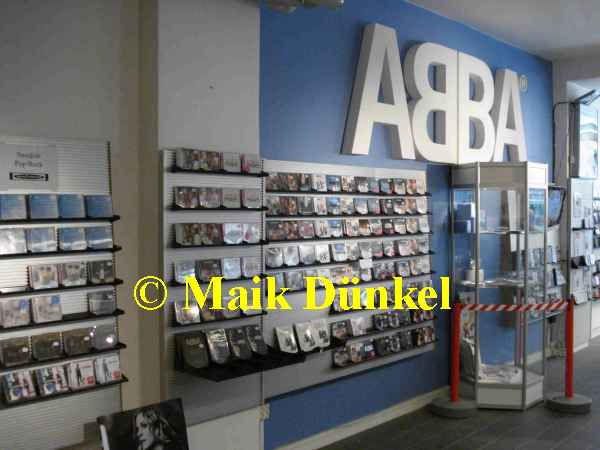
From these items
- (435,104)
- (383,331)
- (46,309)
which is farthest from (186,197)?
(435,104)

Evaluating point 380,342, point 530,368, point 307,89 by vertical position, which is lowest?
point 530,368

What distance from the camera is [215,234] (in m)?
3.63

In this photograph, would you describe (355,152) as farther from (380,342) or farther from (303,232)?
Answer: (380,342)

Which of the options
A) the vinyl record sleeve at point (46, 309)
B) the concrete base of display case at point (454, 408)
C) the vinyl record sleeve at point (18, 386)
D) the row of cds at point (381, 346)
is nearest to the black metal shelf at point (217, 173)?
the vinyl record sleeve at point (46, 309)

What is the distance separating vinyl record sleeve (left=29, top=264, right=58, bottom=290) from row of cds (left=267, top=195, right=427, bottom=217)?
4.80ft

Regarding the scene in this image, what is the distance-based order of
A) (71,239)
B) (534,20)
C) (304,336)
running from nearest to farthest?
(71,239) → (304,336) → (534,20)

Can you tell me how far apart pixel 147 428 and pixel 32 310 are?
855 mm

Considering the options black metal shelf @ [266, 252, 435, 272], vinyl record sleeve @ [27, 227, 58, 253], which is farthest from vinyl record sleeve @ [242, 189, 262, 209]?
vinyl record sleeve @ [27, 227, 58, 253]

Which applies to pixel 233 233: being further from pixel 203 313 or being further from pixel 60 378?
pixel 60 378

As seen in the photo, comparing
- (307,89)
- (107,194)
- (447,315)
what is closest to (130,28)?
(107,194)

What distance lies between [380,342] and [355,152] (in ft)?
5.15

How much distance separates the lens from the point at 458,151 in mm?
5590

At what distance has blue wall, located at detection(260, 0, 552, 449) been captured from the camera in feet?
13.6

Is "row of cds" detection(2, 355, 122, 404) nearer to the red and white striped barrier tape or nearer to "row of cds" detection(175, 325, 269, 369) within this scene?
"row of cds" detection(175, 325, 269, 369)
